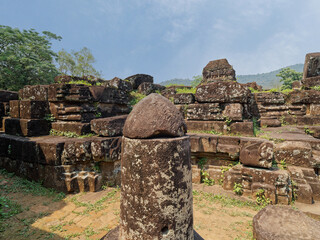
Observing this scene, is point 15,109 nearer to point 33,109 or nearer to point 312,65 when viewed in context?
point 33,109

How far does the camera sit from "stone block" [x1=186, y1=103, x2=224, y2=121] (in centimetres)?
500

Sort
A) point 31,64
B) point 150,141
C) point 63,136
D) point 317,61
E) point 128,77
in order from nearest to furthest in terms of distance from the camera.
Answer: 1. point 150,141
2. point 63,136
3. point 317,61
4. point 128,77
5. point 31,64

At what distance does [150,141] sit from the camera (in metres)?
1.54

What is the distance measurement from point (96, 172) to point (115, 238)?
2.60 metres

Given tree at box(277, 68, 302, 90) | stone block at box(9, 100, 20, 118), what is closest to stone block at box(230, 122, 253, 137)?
stone block at box(9, 100, 20, 118)

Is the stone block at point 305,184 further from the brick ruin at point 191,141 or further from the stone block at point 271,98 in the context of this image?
the stone block at point 271,98

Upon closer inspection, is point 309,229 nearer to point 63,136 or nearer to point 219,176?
point 219,176

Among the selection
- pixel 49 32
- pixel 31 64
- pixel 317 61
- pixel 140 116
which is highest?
pixel 49 32

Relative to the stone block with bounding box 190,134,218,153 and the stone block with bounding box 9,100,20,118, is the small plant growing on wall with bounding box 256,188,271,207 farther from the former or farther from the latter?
the stone block with bounding box 9,100,20,118

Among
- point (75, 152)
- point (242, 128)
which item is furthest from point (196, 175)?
point (75, 152)

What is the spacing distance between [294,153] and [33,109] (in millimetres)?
6684

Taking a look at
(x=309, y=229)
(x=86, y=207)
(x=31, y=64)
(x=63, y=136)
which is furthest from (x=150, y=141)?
(x=31, y=64)

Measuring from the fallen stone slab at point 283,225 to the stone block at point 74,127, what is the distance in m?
4.38

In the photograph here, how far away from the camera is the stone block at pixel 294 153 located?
370 centimetres
